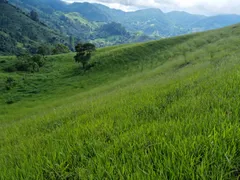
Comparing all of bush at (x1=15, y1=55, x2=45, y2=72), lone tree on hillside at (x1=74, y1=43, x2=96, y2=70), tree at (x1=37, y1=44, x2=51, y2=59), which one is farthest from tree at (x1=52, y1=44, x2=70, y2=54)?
lone tree on hillside at (x1=74, y1=43, x2=96, y2=70)

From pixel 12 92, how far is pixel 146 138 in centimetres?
5718

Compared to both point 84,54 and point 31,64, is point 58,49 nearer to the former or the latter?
point 31,64

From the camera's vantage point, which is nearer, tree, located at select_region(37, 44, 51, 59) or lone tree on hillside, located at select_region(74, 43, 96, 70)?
lone tree on hillside, located at select_region(74, 43, 96, 70)

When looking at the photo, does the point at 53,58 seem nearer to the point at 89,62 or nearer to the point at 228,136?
the point at 89,62

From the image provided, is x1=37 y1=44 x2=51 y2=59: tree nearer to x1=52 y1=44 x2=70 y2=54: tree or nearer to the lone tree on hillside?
x1=52 y1=44 x2=70 y2=54: tree

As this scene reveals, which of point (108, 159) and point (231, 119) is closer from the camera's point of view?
point (108, 159)

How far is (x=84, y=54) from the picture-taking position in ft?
216

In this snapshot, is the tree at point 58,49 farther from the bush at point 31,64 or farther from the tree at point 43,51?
the bush at point 31,64

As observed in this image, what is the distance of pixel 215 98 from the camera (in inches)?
139

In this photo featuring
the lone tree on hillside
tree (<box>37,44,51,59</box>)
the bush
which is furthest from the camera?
tree (<box>37,44,51,59</box>)

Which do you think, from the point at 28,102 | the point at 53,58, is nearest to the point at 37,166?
the point at 28,102

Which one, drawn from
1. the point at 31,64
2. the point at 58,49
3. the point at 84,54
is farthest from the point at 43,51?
the point at 84,54

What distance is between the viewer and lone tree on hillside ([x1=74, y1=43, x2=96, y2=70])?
2506 inches

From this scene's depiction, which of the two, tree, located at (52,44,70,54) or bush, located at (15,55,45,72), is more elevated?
tree, located at (52,44,70,54)
